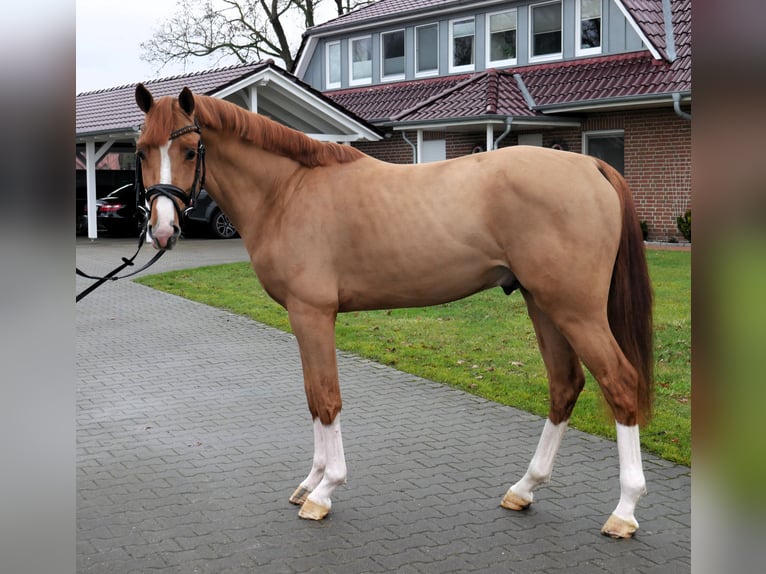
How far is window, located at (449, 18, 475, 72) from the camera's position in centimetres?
2542

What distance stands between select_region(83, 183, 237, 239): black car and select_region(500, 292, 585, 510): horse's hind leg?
2082 cm

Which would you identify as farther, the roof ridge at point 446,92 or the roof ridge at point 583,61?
the roof ridge at point 446,92

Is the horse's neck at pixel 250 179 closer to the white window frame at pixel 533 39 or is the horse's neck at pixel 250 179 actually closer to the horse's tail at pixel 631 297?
the horse's tail at pixel 631 297

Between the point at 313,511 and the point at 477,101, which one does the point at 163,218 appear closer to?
the point at 313,511

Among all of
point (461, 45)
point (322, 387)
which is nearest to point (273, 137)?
point (322, 387)

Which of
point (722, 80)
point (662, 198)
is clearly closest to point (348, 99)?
point (662, 198)

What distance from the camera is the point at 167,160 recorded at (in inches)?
163

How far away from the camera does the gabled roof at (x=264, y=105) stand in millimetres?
20344

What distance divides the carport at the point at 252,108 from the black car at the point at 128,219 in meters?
1.84

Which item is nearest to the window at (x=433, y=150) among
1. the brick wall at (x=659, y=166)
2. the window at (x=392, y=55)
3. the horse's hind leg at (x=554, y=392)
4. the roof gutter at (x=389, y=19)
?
the window at (x=392, y=55)

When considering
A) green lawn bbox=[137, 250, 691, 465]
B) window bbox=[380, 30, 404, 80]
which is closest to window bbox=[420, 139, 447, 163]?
window bbox=[380, 30, 404, 80]

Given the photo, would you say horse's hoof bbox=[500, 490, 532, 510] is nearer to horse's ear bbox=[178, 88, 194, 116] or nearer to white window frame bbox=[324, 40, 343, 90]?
horse's ear bbox=[178, 88, 194, 116]

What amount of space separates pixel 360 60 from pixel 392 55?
5.12 ft

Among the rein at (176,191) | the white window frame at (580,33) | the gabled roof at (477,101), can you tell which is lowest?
the rein at (176,191)
